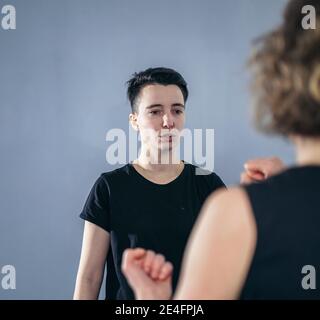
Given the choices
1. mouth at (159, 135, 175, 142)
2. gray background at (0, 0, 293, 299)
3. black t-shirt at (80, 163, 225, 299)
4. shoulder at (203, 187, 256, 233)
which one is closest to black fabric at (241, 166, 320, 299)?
shoulder at (203, 187, 256, 233)

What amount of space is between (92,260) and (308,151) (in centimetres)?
84

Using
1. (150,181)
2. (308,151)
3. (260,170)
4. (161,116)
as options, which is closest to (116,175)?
(150,181)

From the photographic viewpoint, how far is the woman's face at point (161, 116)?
134 cm

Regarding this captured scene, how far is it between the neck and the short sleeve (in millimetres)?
778

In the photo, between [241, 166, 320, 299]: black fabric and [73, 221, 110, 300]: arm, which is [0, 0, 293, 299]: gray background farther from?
[241, 166, 320, 299]: black fabric

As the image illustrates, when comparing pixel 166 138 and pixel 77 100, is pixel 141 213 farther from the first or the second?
pixel 77 100

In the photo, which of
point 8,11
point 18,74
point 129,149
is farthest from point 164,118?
point 8,11

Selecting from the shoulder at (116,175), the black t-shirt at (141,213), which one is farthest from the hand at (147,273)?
the shoulder at (116,175)

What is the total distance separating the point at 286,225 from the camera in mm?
532

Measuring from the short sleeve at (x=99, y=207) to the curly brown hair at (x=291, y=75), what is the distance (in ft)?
2.49

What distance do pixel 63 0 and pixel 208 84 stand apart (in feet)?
1.96

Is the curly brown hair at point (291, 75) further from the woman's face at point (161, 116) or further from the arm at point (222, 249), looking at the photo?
the woman's face at point (161, 116)
